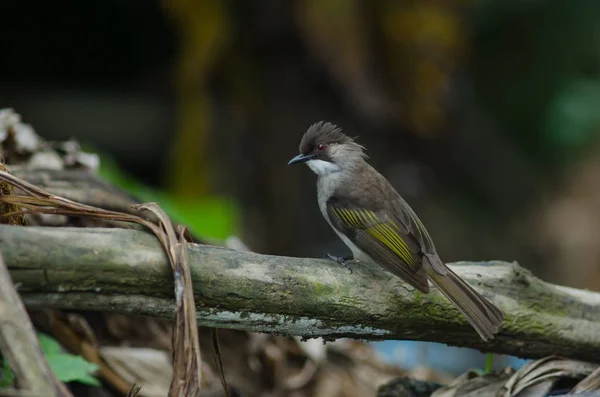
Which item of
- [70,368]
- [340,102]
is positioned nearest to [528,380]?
[70,368]

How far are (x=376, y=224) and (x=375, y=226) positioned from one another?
0.01 metres

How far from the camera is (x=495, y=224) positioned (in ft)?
33.2

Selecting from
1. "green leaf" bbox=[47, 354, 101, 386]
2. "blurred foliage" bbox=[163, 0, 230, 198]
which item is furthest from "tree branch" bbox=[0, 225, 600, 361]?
"blurred foliage" bbox=[163, 0, 230, 198]

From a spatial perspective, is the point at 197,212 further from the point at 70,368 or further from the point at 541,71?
the point at 541,71

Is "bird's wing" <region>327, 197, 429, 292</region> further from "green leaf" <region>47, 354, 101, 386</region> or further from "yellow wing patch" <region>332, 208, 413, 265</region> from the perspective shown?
"green leaf" <region>47, 354, 101, 386</region>

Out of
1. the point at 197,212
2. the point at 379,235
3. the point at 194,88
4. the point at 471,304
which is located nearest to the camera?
the point at 471,304

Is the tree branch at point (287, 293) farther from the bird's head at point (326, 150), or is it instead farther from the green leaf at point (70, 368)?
the bird's head at point (326, 150)

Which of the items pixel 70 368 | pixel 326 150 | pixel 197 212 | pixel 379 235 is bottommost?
pixel 70 368

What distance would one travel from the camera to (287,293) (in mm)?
2539

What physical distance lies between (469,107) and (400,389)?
23.0ft

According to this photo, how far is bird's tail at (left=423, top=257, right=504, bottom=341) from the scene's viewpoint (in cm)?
282

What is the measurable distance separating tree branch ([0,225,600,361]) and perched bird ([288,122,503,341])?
3.9 inches

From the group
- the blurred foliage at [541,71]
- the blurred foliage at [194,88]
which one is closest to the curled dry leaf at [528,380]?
the blurred foliage at [194,88]

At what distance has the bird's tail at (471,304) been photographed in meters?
2.82
